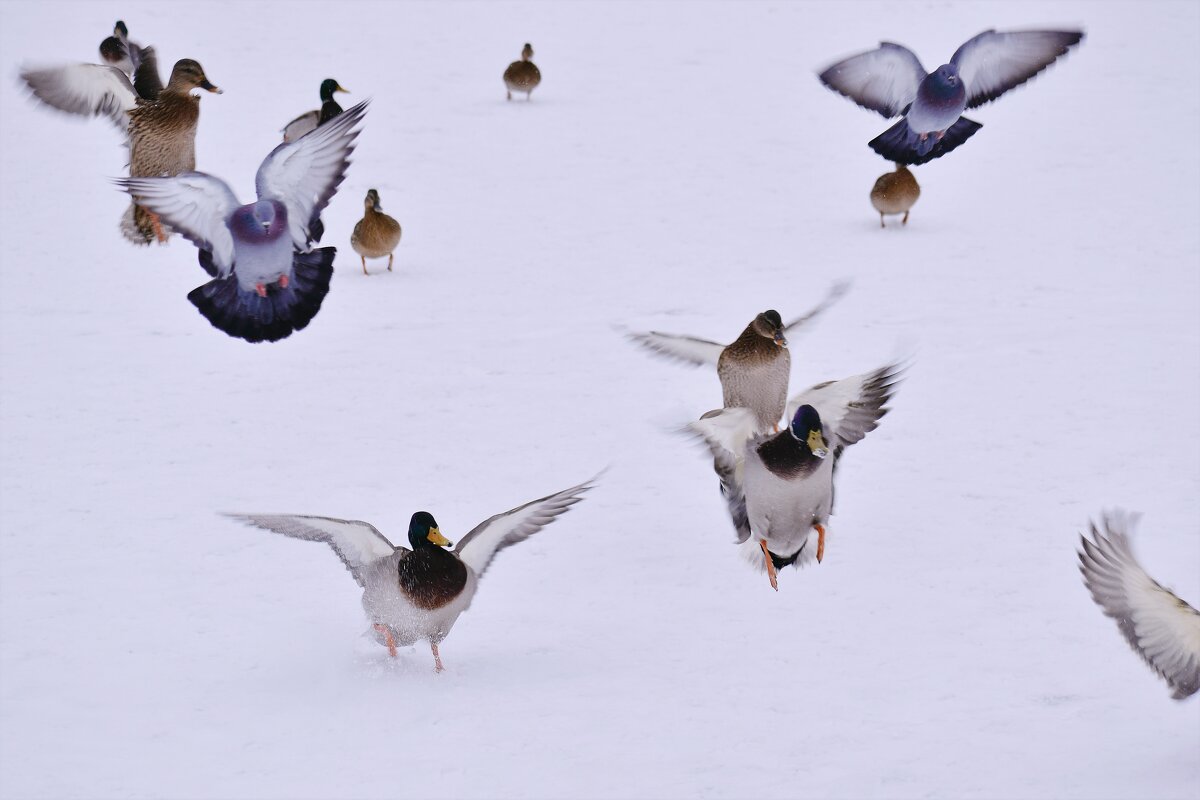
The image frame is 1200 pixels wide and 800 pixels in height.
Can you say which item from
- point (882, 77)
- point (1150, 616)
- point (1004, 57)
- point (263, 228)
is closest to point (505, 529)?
point (263, 228)

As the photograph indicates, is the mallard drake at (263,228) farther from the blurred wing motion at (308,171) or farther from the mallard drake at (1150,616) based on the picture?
the mallard drake at (1150,616)

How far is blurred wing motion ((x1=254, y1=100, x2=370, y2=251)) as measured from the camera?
416 cm

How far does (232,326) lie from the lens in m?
4.32

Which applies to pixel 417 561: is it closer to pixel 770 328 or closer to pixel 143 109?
pixel 770 328

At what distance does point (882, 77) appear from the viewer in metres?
6.05

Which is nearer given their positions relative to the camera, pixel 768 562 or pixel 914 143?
→ pixel 768 562

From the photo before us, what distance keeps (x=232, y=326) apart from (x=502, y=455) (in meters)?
1.37

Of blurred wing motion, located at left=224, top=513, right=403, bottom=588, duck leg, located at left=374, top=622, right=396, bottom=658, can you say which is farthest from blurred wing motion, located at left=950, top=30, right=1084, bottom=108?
duck leg, located at left=374, top=622, right=396, bottom=658

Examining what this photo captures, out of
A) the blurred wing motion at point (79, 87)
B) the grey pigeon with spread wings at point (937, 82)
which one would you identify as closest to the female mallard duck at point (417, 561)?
the blurred wing motion at point (79, 87)

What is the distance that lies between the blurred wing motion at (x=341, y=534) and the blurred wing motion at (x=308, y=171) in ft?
3.12

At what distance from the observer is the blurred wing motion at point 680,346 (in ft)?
15.0

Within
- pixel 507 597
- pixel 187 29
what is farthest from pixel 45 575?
pixel 187 29

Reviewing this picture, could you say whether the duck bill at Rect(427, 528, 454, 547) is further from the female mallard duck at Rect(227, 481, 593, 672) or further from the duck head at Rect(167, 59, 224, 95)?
the duck head at Rect(167, 59, 224, 95)

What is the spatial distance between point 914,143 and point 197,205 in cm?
279
